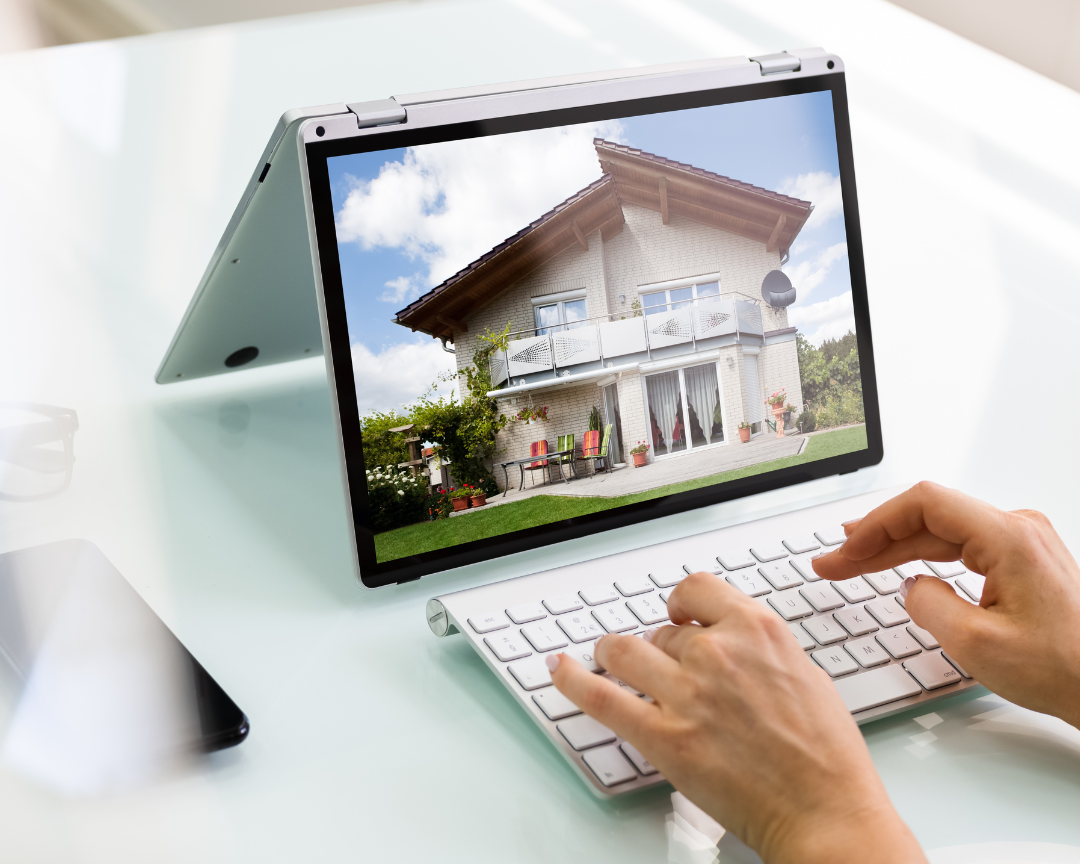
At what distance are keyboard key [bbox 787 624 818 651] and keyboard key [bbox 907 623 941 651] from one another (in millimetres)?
71

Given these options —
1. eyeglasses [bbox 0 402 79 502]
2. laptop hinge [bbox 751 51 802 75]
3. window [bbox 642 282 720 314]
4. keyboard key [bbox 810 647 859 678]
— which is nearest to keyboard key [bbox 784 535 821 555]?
keyboard key [bbox 810 647 859 678]

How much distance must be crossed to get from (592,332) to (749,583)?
24 cm

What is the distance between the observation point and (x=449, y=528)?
0.64 m

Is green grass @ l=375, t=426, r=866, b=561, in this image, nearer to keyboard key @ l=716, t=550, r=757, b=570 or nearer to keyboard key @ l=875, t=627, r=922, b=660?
keyboard key @ l=716, t=550, r=757, b=570

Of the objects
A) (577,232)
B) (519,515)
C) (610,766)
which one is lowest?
(610,766)

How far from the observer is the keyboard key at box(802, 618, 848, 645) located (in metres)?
0.53

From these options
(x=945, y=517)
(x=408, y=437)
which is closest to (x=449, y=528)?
(x=408, y=437)

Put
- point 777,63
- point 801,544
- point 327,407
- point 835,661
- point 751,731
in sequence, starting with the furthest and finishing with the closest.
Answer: point 327,407 < point 777,63 < point 801,544 < point 835,661 < point 751,731

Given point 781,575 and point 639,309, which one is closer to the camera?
point 781,575

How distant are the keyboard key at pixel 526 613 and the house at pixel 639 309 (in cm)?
14

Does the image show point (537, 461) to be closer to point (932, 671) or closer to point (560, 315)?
point (560, 315)

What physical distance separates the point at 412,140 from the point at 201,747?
439 mm

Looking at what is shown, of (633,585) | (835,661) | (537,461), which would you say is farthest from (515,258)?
(835,661)

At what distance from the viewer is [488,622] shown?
54 centimetres
